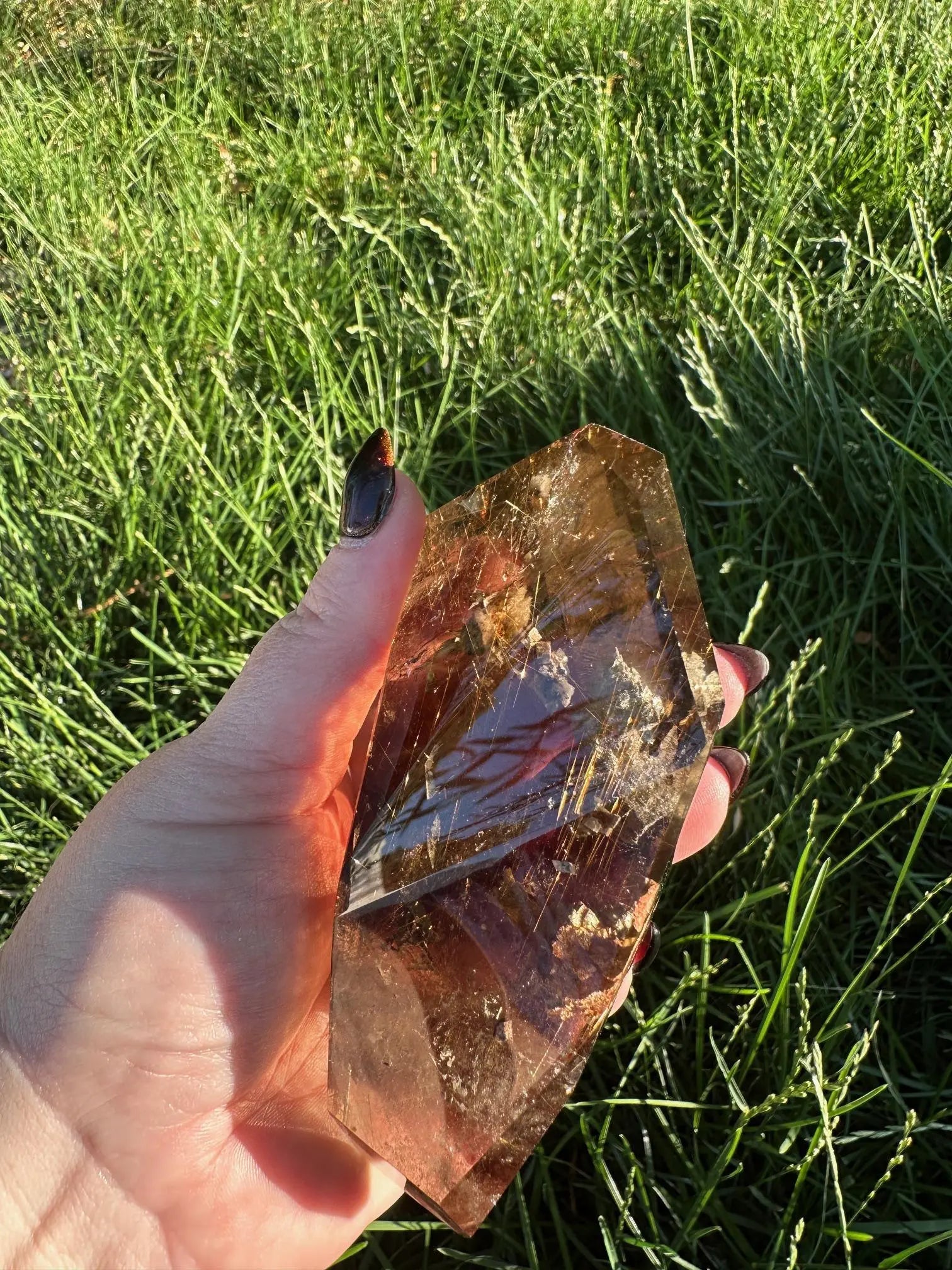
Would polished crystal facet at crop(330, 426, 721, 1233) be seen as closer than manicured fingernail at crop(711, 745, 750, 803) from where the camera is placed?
Yes

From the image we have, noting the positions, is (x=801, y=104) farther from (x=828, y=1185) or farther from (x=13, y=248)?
(x=828, y=1185)

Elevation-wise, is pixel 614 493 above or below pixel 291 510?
above

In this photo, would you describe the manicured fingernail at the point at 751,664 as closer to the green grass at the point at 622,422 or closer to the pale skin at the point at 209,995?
the green grass at the point at 622,422

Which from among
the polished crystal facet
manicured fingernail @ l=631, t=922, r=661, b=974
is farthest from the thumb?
manicured fingernail @ l=631, t=922, r=661, b=974

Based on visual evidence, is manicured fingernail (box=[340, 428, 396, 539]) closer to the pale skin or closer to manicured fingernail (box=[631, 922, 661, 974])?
the pale skin

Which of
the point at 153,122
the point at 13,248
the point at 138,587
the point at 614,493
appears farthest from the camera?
the point at 153,122

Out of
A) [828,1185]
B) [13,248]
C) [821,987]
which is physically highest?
[13,248]

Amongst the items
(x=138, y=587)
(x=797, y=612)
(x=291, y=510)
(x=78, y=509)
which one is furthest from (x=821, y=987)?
(x=78, y=509)

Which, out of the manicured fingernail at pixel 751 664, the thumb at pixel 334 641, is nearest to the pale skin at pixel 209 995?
the thumb at pixel 334 641
